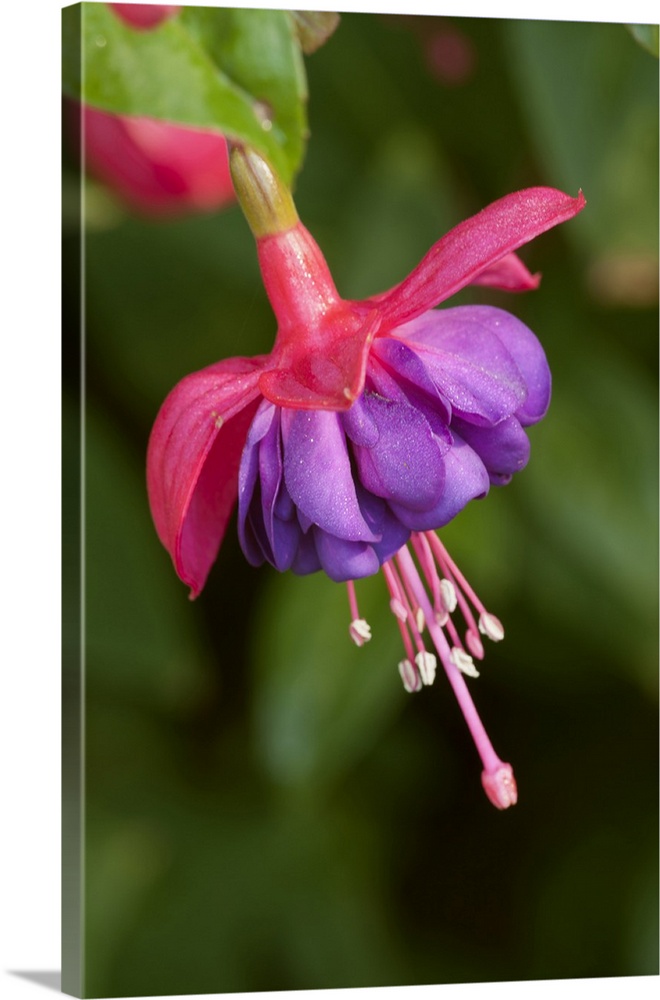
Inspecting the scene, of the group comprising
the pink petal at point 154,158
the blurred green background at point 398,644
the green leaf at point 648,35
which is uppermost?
the green leaf at point 648,35

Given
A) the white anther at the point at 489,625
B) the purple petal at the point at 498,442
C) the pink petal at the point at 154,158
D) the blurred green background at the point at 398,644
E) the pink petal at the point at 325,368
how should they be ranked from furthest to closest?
the blurred green background at the point at 398,644
the pink petal at the point at 154,158
the white anther at the point at 489,625
the purple petal at the point at 498,442
the pink petal at the point at 325,368

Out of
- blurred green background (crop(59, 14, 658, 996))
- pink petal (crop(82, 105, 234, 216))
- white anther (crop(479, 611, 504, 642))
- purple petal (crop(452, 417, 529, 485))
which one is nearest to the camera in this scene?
purple petal (crop(452, 417, 529, 485))

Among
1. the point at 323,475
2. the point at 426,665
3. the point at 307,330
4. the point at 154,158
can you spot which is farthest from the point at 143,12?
the point at 426,665

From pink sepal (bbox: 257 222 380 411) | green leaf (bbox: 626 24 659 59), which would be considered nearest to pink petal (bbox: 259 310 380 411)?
pink sepal (bbox: 257 222 380 411)

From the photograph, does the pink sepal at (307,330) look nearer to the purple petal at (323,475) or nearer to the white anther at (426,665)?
the purple petal at (323,475)

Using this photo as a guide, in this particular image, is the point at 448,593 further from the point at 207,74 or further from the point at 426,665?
the point at 207,74

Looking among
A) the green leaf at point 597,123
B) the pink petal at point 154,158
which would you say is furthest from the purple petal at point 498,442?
the green leaf at point 597,123

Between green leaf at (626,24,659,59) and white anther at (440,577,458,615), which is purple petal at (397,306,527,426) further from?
green leaf at (626,24,659,59)
